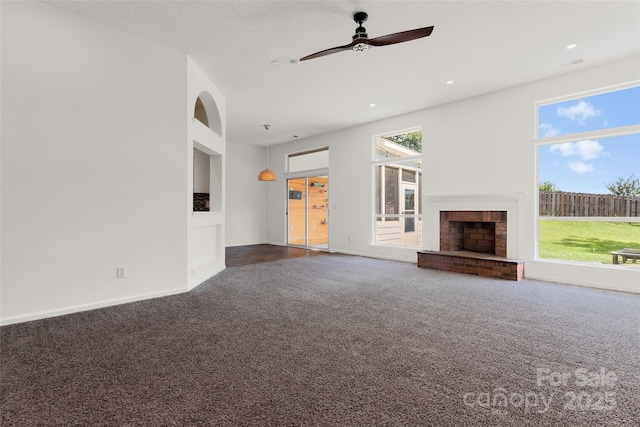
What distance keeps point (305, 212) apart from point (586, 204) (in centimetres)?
613

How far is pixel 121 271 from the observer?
11.1ft

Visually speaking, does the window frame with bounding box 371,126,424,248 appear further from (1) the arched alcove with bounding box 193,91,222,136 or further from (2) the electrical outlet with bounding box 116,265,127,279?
(2) the electrical outlet with bounding box 116,265,127,279

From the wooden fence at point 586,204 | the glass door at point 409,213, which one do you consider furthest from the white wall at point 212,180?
the wooden fence at point 586,204

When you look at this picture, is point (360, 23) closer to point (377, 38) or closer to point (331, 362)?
point (377, 38)

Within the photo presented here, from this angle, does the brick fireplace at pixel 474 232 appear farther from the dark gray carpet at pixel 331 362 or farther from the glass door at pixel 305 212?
the glass door at pixel 305 212

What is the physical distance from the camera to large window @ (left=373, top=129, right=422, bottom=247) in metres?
6.21

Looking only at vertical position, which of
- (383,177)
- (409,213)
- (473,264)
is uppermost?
(383,177)

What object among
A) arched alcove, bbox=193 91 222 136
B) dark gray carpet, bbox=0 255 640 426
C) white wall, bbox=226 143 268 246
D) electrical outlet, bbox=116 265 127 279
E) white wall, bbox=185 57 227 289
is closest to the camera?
dark gray carpet, bbox=0 255 640 426

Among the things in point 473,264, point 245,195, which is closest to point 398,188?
point 473,264

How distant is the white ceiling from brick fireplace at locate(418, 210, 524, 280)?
210 cm

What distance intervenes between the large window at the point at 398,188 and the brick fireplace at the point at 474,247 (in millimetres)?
659

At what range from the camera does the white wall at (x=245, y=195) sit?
8648mm

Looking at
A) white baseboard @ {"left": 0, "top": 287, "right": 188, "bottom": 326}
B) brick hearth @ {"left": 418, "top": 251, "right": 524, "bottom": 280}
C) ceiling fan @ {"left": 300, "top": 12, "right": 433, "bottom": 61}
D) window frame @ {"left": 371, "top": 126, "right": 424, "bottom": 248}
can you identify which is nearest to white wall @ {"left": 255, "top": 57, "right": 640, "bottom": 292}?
window frame @ {"left": 371, "top": 126, "right": 424, "bottom": 248}

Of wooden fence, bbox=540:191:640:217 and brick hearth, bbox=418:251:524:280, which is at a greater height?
wooden fence, bbox=540:191:640:217
